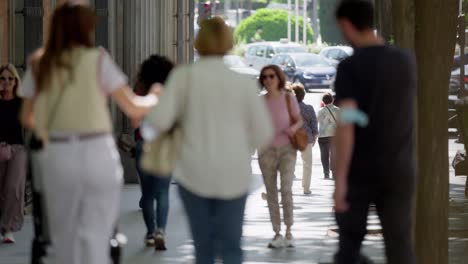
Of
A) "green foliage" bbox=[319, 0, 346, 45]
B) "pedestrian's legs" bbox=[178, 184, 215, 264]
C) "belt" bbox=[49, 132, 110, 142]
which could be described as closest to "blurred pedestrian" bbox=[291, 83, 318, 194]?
"pedestrian's legs" bbox=[178, 184, 215, 264]

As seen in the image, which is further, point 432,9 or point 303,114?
point 303,114

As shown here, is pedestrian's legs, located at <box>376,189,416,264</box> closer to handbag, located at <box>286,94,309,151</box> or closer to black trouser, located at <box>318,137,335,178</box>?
handbag, located at <box>286,94,309,151</box>

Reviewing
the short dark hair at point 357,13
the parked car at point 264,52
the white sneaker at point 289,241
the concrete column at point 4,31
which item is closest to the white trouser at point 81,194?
the short dark hair at point 357,13

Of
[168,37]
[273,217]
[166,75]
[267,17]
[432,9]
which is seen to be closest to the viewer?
[432,9]

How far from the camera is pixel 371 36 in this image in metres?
8.21

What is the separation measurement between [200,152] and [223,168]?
142mm

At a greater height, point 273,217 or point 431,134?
point 431,134

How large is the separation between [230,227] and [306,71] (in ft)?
179

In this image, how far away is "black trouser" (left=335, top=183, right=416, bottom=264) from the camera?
8.17 metres

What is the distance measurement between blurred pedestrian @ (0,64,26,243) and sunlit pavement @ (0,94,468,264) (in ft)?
0.85

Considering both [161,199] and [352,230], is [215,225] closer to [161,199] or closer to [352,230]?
[352,230]

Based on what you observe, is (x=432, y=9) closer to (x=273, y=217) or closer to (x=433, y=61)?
(x=433, y=61)

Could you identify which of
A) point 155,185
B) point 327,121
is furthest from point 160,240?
point 327,121

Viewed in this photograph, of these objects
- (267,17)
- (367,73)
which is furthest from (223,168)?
(267,17)
